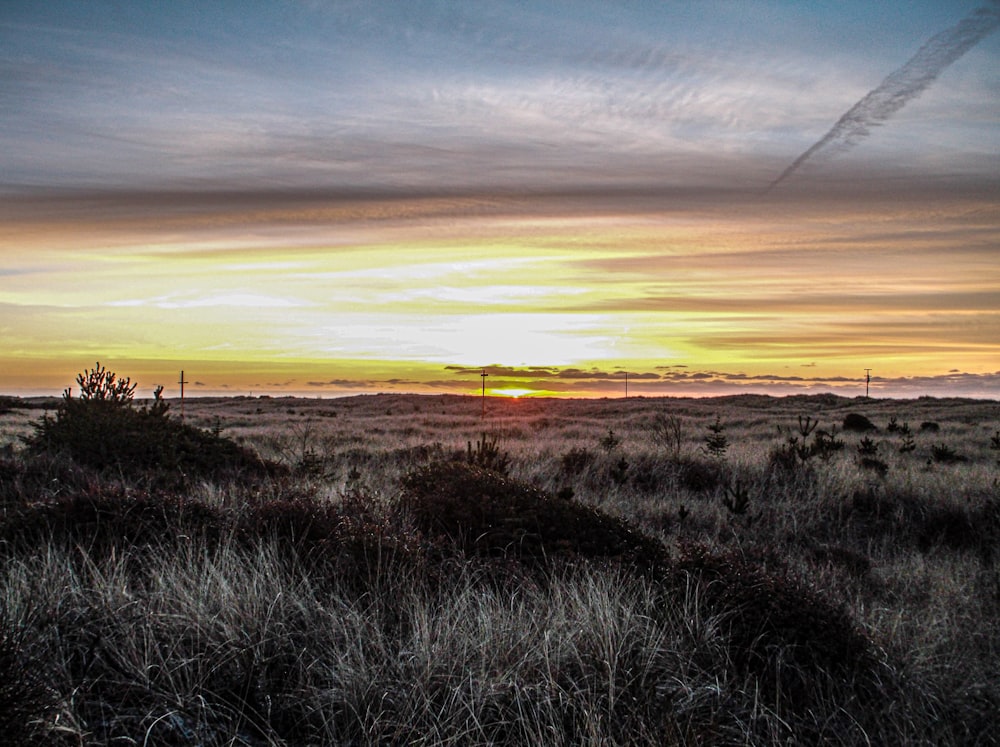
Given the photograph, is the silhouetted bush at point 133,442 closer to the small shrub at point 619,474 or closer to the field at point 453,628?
the field at point 453,628

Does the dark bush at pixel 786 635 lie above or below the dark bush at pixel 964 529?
above

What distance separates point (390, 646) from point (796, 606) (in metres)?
2.66

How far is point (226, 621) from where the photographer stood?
15.2ft

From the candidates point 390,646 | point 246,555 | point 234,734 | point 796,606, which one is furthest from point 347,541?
point 796,606

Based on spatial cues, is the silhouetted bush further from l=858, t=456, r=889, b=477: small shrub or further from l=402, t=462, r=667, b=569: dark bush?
l=858, t=456, r=889, b=477: small shrub

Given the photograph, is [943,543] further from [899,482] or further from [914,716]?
[914,716]

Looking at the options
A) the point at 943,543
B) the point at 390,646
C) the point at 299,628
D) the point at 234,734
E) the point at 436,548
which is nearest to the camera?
the point at 234,734

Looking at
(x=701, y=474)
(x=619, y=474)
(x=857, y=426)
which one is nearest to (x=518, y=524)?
(x=619, y=474)

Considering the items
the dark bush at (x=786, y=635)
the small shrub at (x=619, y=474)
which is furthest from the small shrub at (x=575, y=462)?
the dark bush at (x=786, y=635)

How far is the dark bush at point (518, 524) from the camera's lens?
6777mm

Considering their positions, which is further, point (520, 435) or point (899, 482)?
point (520, 435)

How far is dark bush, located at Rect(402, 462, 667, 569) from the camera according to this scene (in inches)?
267

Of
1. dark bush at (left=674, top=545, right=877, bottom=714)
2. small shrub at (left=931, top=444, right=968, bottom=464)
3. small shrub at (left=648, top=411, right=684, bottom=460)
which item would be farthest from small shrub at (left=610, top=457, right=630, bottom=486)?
small shrub at (left=931, top=444, right=968, bottom=464)

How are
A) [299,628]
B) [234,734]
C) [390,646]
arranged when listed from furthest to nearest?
[299,628]
[390,646]
[234,734]
